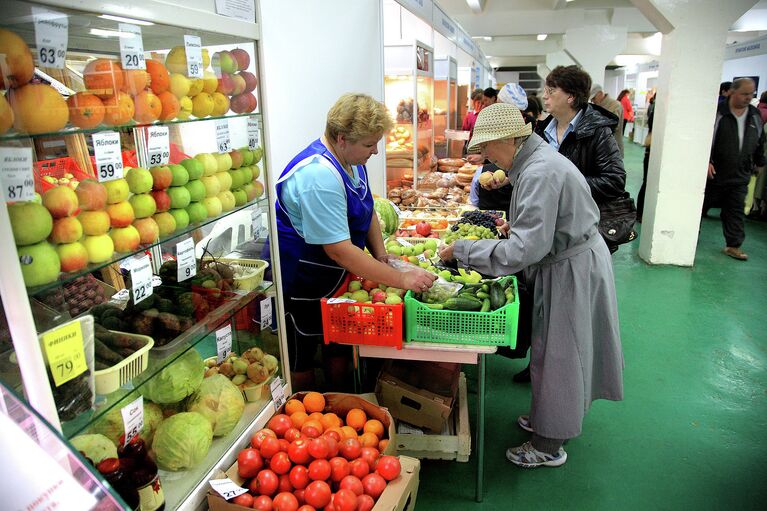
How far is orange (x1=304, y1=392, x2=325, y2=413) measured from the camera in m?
2.34

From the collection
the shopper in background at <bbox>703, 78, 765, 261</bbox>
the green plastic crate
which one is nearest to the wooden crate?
the green plastic crate

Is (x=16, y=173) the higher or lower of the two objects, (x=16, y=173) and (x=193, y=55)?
the lower

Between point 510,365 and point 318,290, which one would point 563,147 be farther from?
point 318,290

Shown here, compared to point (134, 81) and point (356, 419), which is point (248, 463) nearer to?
point (356, 419)

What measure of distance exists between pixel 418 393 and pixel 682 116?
15.7 feet

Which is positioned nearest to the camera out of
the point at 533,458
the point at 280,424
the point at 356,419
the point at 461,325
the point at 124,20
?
the point at 124,20

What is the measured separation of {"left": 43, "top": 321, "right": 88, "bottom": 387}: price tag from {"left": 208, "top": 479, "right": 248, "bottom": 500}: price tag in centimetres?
69

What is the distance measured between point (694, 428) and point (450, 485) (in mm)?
1674

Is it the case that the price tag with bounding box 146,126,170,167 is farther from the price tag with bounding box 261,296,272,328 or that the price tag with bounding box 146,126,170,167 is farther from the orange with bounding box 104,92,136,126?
the price tag with bounding box 261,296,272,328

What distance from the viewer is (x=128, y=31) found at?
1461 millimetres

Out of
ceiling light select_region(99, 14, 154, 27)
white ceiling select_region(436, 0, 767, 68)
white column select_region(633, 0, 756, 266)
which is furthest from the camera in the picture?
white ceiling select_region(436, 0, 767, 68)

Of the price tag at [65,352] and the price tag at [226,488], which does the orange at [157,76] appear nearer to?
the price tag at [65,352]

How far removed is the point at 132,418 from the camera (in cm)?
160

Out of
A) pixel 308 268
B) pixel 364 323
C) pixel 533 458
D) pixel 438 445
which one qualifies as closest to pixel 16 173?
pixel 364 323
